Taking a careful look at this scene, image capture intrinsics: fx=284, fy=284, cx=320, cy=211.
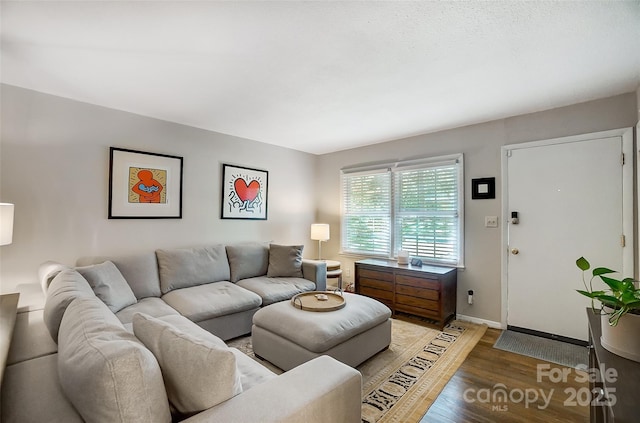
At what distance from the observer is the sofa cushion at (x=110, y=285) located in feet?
7.54

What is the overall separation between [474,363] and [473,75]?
2.40m

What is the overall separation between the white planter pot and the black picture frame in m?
2.39

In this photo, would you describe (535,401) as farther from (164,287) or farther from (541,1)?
(164,287)

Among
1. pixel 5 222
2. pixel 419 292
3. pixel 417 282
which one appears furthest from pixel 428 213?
pixel 5 222

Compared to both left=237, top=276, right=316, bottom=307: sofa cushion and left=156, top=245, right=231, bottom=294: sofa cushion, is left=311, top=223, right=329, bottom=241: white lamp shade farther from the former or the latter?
left=156, top=245, right=231, bottom=294: sofa cushion

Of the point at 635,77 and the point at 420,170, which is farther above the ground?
the point at 635,77

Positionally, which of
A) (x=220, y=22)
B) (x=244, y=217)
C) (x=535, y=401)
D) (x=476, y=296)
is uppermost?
(x=220, y=22)

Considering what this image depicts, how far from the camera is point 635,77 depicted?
7.50 ft

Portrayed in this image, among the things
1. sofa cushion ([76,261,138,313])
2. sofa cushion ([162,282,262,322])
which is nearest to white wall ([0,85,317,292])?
sofa cushion ([76,261,138,313])

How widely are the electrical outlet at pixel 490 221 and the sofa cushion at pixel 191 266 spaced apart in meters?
3.14

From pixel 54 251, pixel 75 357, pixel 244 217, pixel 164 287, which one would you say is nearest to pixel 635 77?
pixel 75 357

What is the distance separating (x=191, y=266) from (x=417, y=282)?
2.61 metres

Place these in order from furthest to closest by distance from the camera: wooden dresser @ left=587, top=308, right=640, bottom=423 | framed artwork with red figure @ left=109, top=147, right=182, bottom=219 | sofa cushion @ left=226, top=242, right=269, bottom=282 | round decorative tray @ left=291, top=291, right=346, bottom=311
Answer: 1. sofa cushion @ left=226, top=242, right=269, bottom=282
2. framed artwork with red figure @ left=109, top=147, right=182, bottom=219
3. round decorative tray @ left=291, top=291, right=346, bottom=311
4. wooden dresser @ left=587, top=308, right=640, bottom=423

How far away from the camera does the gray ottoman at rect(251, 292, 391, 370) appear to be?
6.84 feet
